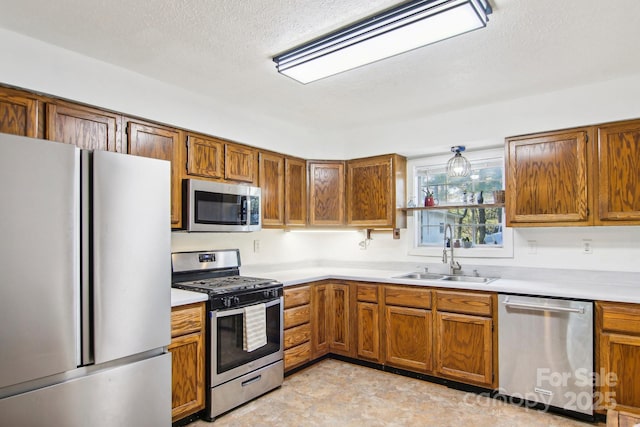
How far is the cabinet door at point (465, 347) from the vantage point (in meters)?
2.99

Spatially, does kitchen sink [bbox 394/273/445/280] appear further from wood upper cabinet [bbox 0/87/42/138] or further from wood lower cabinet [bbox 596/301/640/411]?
wood upper cabinet [bbox 0/87/42/138]

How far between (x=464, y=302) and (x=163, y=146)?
8.65 ft

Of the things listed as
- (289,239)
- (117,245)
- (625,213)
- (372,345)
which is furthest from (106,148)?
(625,213)

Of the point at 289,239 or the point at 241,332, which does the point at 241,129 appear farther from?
the point at 241,332

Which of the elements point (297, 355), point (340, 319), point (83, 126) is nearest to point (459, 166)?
point (340, 319)

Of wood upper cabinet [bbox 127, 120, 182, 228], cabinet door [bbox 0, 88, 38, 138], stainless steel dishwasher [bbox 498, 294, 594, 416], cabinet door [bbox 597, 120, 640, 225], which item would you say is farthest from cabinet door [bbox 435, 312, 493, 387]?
cabinet door [bbox 0, 88, 38, 138]

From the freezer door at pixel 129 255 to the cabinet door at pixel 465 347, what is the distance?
2182 millimetres

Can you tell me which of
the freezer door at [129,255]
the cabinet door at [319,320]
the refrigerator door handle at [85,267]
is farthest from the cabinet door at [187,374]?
the cabinet door at [319,320]

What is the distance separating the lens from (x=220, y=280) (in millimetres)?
3242

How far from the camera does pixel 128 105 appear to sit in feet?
8.82

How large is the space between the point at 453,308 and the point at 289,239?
1.92m

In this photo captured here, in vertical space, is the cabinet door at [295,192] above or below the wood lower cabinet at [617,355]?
above

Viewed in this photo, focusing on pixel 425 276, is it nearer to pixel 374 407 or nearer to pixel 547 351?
pixel 547 351

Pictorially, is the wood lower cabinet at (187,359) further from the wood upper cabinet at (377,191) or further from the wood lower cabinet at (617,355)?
the wood lower cabinet at (617,355)
